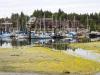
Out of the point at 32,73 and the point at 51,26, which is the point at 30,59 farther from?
the point at 51,26

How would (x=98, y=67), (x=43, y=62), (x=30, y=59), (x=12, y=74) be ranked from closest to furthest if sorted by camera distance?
(x=12, y=74) → (x=98, y=67) → (x=43, y=62) → (x=30, y=59)

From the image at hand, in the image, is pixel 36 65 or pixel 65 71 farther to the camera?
pixel 36 65

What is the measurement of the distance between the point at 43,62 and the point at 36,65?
108 inches

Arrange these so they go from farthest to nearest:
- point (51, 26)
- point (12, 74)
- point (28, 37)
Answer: point (51, 26) → point (28, 37) → point (12, 74)

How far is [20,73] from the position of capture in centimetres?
4222

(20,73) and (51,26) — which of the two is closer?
(20,73)

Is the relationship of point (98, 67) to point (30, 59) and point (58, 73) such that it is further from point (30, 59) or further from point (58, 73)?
point (30, 59)

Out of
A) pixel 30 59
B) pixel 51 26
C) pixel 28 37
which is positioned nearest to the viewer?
pixel 30 59

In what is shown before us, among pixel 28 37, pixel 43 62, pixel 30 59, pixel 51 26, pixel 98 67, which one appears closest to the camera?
pixel 98 67

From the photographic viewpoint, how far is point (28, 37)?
14750cm

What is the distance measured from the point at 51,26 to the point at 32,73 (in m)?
157

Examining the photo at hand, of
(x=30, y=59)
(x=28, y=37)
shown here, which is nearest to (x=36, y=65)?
(x=30, y=59)

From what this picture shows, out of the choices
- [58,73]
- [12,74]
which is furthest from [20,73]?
[58,73]

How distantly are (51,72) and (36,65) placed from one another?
4.64m
